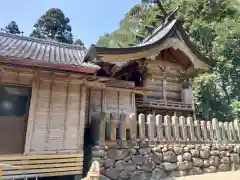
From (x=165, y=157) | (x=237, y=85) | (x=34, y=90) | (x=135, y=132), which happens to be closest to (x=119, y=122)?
(x=135, y=132)

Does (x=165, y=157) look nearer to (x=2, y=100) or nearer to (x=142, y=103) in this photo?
(x=142, y=103)

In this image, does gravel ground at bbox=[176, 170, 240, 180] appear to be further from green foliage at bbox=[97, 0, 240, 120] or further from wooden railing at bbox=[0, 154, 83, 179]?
green foliage at bbox=[97, 0, 240, 120]

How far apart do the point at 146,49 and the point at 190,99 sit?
167 inches

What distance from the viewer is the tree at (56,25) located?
37.9 metres

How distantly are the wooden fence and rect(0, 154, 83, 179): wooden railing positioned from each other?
3.59 ft

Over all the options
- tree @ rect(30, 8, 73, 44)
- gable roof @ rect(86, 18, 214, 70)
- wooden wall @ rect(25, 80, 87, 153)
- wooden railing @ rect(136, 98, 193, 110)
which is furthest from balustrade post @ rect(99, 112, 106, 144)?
tree @ rect(30, 8, 73, 44)

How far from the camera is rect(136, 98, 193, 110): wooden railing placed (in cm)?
945

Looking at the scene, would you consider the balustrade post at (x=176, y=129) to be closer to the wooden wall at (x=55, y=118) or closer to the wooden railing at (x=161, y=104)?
the wooden railing at (x=161, y=104)

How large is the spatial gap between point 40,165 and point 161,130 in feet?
13.4

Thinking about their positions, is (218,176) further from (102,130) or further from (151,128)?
(102,130)

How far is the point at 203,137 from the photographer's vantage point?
7.42m

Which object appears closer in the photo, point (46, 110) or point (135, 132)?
point (46, 110)

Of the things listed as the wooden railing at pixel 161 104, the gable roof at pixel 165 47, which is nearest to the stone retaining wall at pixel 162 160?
the wooden railing at pixel 161 104

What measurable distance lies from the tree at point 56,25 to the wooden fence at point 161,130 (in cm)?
3472
